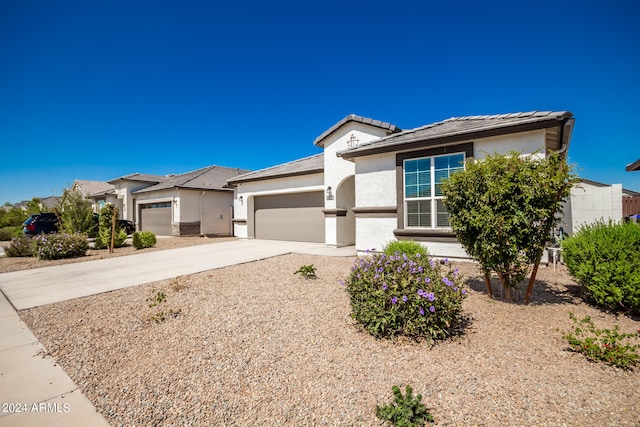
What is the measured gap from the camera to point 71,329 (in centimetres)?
445

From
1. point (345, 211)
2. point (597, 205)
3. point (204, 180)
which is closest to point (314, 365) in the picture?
point (345, 211)

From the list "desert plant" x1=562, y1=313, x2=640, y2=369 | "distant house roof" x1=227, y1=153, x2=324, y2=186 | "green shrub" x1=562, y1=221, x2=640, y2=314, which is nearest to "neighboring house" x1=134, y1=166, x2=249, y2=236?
"distant house roof" x1=227, y1=153, x2=324, y2=186

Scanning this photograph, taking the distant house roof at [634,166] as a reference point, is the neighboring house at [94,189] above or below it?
above

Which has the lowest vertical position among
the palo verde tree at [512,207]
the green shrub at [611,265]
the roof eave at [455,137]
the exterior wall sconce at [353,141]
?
the green shrub at [611,265]

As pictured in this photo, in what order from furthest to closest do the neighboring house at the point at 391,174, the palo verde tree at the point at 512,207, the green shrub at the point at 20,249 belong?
the green shrub at the point at 20,249 < the neighboring house at the point at 391,174 < the palo verde tree at the point at 512,207

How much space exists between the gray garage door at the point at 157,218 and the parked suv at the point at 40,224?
549cm

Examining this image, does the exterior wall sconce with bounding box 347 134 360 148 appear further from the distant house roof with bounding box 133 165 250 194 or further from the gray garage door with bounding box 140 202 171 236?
the gray garage door with bounding box 140 202 171 236

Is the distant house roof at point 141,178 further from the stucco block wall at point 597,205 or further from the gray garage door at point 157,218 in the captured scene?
the stucco block wall at point 597,205

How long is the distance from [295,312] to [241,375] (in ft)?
5.59

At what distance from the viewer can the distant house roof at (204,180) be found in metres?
19.5

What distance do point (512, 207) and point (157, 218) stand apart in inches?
893

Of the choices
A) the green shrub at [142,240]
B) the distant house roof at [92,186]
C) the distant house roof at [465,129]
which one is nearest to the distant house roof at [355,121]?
the distant house roof at [465,129]

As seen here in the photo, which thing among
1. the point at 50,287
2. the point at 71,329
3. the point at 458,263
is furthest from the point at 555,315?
the point at 50,287

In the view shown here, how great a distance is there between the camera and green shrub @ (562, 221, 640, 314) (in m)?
4.11
